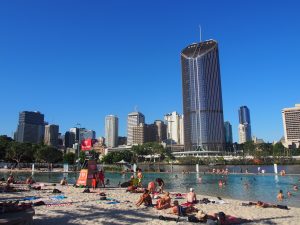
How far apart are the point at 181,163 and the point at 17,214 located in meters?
167

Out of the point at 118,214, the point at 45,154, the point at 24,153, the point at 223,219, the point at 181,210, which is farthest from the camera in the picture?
the point at 45,154

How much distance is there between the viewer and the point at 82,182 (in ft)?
116

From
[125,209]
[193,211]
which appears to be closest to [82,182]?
[125,209]

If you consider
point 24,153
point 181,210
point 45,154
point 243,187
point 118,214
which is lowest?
point 243,187

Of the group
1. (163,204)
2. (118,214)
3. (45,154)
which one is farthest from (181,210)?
(45,154)

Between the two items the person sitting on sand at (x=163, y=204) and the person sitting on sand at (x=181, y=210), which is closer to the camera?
the person sitting on sand at (x=181, y=210)

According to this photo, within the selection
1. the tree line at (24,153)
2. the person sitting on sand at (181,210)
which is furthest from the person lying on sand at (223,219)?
the tree line at (24,153)

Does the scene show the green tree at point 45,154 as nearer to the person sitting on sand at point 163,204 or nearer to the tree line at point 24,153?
the tree line at point 24,153

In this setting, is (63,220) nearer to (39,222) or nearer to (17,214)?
(39,222)

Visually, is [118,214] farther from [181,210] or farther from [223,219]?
[223,219]

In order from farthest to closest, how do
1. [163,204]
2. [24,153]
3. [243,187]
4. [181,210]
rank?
[24,153] < [243,187] < [163,204] < [181,210]

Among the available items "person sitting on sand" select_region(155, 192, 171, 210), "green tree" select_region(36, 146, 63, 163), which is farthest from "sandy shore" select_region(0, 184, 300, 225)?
"green tree" select_region(36, 146, 63, 163)

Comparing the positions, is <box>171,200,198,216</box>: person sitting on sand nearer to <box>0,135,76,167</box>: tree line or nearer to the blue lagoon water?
the blue lagoon water

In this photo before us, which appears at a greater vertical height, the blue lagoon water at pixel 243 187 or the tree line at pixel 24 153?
the tree line at pixel 24 153
